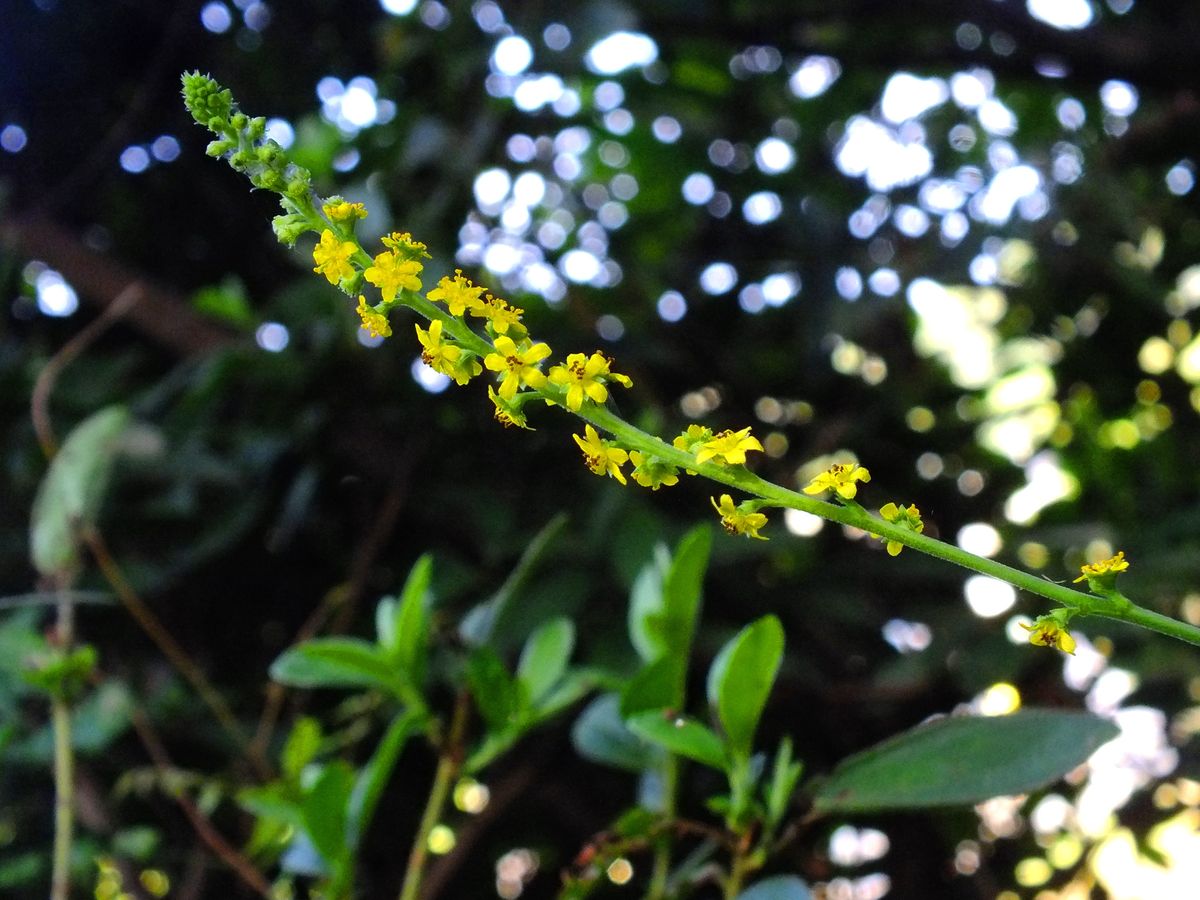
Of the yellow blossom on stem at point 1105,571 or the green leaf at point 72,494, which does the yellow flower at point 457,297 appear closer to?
the yellow blossom on stem at point 1105,571

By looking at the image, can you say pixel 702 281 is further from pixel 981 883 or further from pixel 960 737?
pixel 960 737

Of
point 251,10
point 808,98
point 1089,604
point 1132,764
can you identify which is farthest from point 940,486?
point 251,10

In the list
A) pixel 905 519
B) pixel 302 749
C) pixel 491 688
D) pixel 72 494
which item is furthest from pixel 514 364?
pixel 72 494

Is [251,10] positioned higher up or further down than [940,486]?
higher up

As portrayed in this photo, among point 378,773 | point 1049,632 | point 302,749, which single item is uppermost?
point 1049,632

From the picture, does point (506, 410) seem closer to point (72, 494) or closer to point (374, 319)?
point (374, 319)
